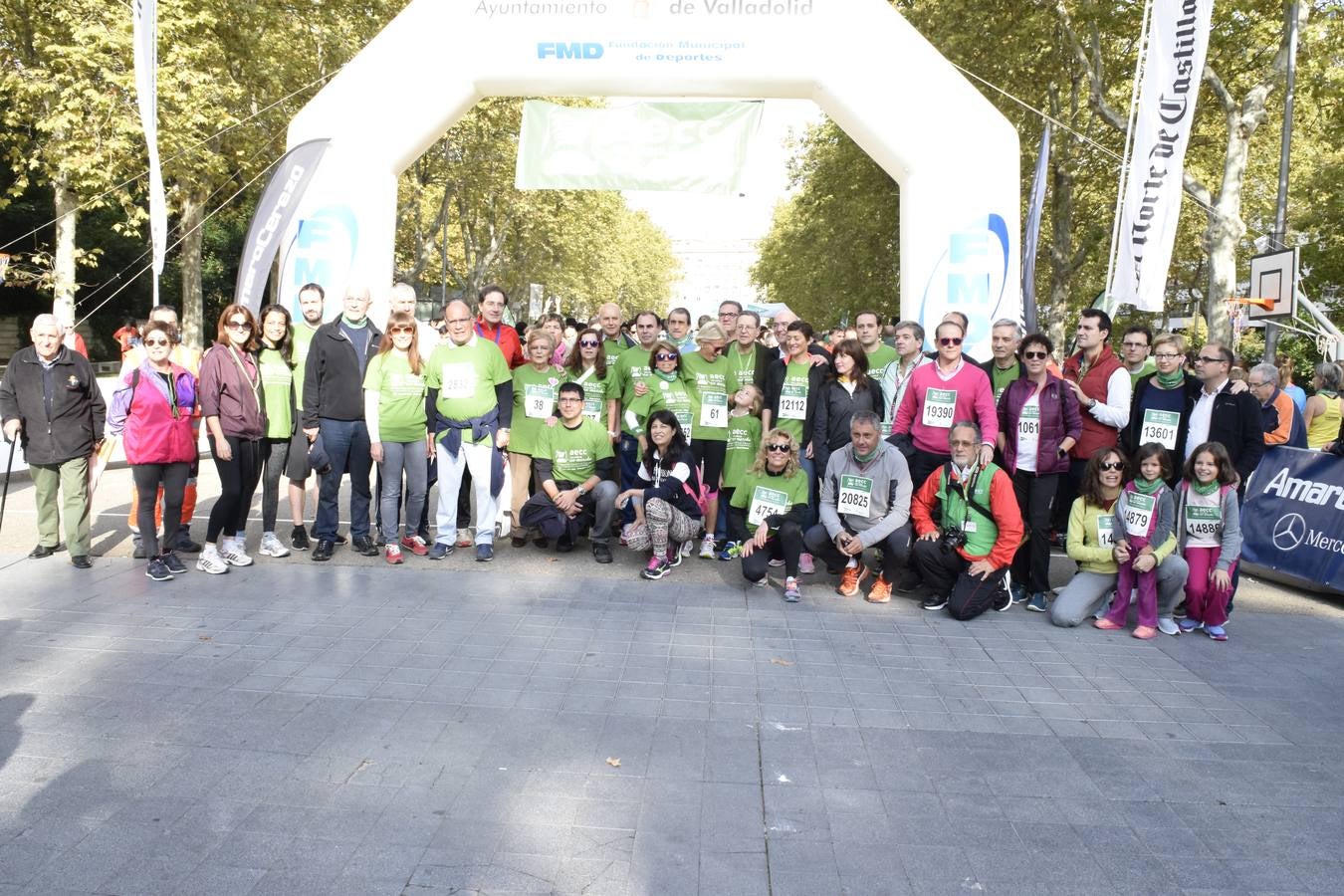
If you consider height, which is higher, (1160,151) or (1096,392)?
(1160,151)

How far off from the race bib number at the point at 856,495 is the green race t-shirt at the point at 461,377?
2.72m

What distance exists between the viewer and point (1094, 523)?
6297 millimetres

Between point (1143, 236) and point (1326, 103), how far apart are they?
10.2m

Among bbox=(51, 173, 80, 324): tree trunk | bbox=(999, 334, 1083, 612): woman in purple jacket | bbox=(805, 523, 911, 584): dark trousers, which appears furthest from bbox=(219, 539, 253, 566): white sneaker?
bbox=(51, 173, 80, 324): tree trunk

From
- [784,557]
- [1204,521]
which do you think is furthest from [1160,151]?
[784,557]

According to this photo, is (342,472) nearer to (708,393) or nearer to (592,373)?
(592,373)

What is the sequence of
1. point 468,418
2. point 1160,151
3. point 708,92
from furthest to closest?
1. point 1160,151
2. point 708,92
3. point 468,418

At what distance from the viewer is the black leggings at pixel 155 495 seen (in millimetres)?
6562

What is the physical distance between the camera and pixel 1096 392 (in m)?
6.79

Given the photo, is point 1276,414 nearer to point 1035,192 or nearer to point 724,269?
point 1035,192

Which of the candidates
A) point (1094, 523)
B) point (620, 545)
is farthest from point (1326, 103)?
point (620, 545)

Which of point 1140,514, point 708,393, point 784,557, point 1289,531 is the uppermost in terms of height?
point 708,393

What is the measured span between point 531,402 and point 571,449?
1.95ft

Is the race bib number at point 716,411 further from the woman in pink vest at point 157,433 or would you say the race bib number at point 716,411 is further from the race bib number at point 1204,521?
the woman in pink vest at point 157,433
